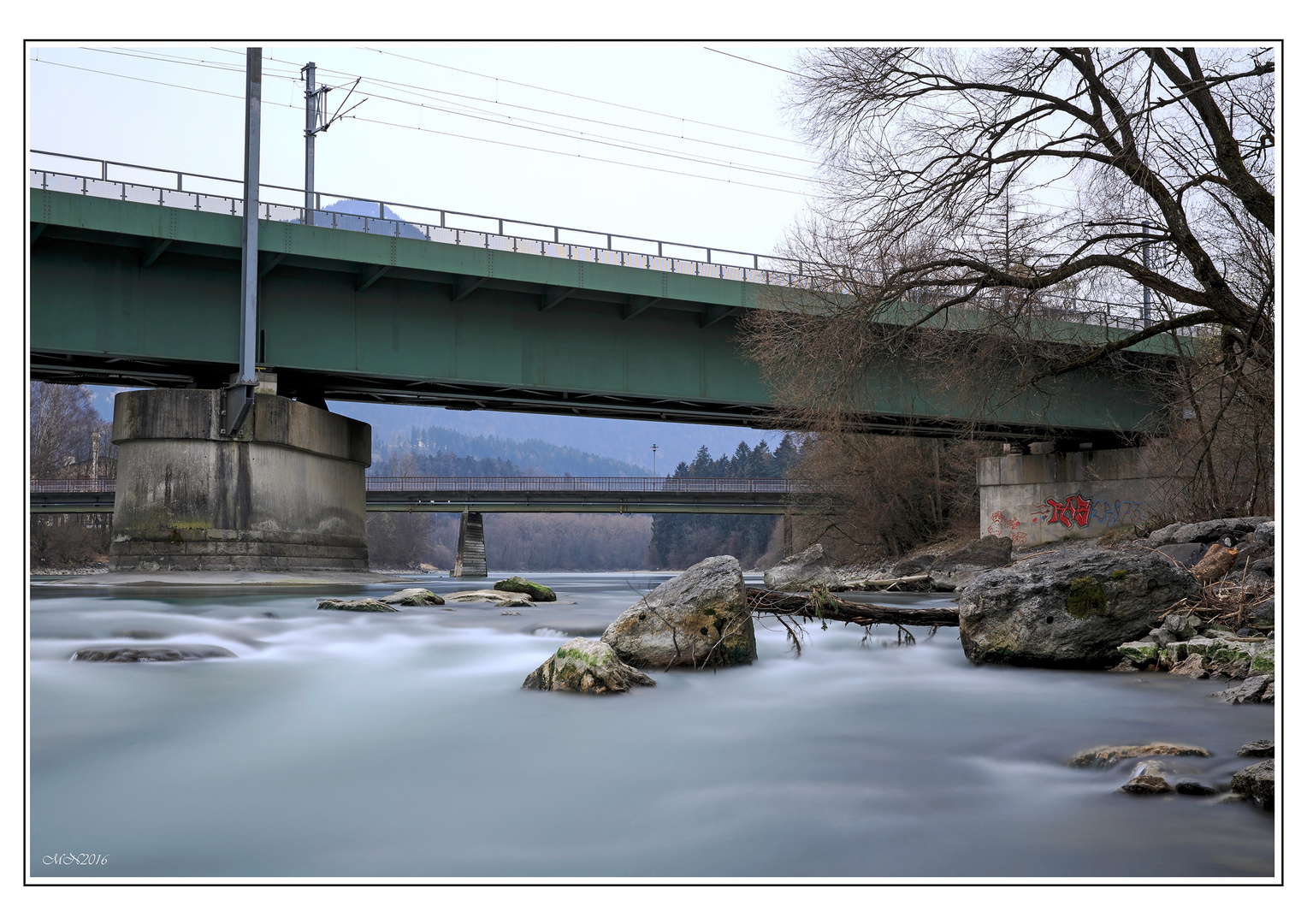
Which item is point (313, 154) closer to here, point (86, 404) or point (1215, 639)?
point (86, 404)

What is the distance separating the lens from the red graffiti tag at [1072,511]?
102 ft

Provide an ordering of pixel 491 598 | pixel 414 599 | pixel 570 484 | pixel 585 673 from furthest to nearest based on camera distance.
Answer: pixel 570 484 → pixel 491 598 → pixel 414 599 → pixel 585 673

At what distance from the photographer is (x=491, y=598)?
14.5 meters

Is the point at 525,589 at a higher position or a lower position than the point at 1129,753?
lower

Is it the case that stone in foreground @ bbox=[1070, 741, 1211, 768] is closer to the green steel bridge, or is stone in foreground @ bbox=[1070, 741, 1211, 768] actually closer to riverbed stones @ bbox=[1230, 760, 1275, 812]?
riverbed stones @ bbox=[1230, 760, 1275, 812]

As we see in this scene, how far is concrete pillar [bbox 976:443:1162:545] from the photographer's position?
29.6m

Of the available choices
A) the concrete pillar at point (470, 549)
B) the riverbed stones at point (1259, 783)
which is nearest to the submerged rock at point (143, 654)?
the riverbed stones at point (1259, 783)

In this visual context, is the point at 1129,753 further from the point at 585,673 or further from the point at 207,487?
the point at 207,487

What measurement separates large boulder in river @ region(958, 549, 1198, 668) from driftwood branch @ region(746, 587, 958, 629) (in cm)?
107

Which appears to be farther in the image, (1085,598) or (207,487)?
(207,487)

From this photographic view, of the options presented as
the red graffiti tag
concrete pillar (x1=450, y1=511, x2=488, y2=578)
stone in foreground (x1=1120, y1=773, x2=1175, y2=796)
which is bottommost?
concrete pillar (x1=450, y1=511, x2=488, y2=578)

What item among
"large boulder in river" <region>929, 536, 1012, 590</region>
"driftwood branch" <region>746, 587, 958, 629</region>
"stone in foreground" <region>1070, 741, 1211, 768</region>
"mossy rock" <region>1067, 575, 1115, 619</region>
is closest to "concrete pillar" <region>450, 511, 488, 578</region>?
"large boulder in river" <region>929, 536, 1012, 590</region>

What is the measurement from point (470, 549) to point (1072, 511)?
40.4 metres

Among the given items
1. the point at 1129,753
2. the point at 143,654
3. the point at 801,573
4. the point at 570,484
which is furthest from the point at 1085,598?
the point at 570,484
